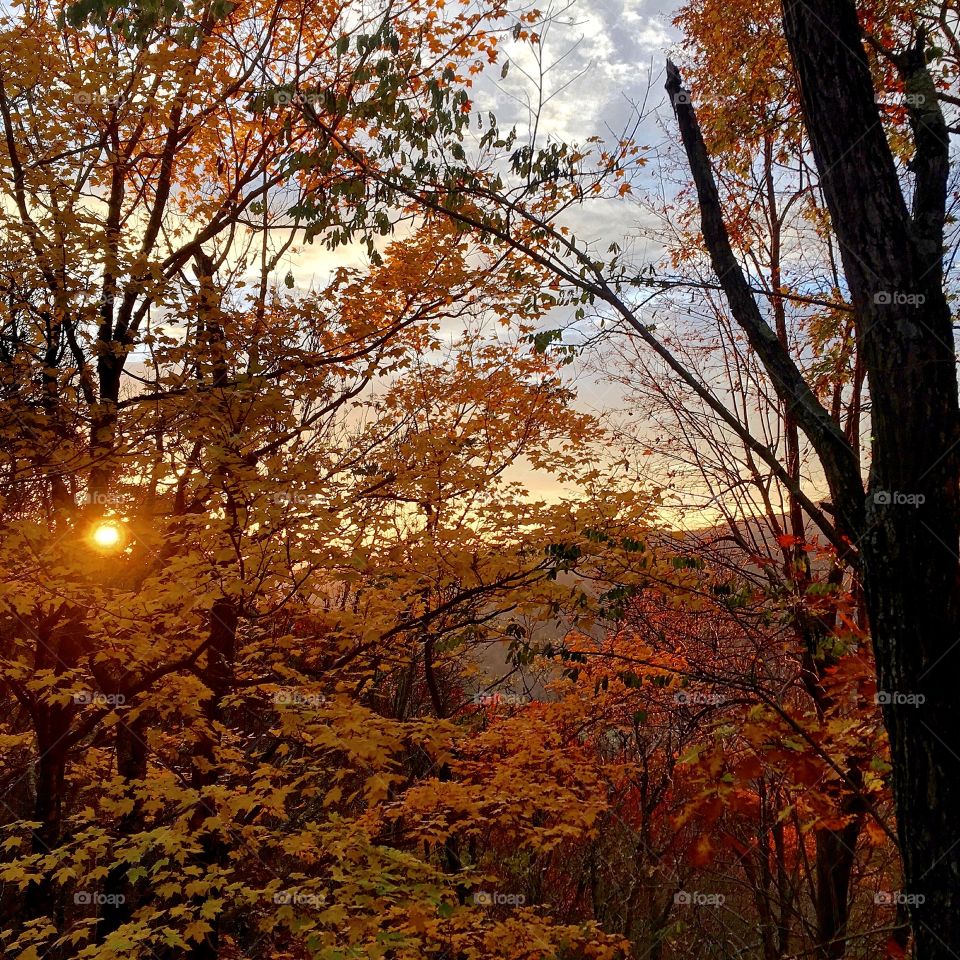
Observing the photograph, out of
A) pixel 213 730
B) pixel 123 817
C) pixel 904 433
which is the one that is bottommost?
pixel 123 817

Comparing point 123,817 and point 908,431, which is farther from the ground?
point 908,431

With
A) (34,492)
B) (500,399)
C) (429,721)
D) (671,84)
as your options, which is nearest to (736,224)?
(500,399)

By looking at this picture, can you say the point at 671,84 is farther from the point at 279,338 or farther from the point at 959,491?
the point at 279,338

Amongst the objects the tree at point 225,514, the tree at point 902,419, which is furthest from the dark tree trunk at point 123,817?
the tree at point 902,419

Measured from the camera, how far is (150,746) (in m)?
9.83

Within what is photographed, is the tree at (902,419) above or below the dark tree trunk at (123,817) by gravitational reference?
above

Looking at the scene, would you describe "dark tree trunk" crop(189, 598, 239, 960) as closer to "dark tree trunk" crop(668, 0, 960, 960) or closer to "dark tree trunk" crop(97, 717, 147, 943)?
"dark tree trunk" crop(97, 717, 147, 943)

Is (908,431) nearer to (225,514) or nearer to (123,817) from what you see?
(225,514)

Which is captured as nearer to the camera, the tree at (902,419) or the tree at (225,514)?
the tree at (902,419)

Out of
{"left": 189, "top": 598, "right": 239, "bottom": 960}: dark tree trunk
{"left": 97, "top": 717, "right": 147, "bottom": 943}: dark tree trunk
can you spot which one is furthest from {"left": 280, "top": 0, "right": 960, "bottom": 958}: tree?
{"left": 97, "top": 717, "right": 147, "bottom": 943}: dark tree trunk

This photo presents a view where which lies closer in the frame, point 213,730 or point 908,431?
point 908,431

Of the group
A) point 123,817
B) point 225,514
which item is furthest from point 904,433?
point 123,817

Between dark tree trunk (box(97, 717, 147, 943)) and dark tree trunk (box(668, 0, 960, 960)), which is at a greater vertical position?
dark tree trunk (box(668, 0, 960, 960))

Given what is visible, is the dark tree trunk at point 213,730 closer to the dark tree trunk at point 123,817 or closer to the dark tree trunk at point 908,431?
the dark tree trunk at point 123,817
